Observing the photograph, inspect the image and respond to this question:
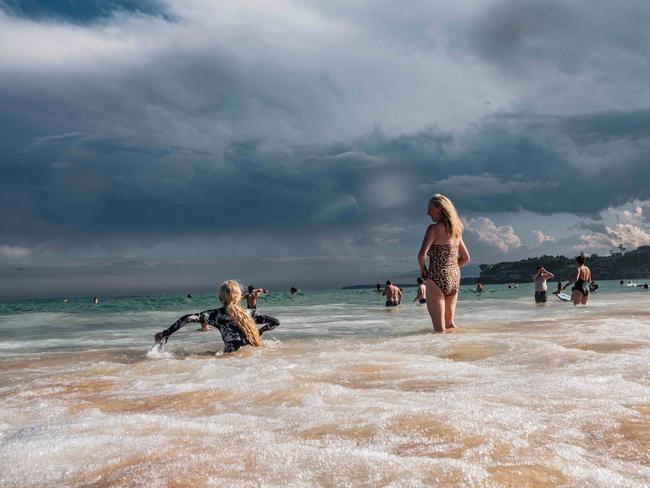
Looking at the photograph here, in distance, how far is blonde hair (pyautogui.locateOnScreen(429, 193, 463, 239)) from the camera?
8485 mm

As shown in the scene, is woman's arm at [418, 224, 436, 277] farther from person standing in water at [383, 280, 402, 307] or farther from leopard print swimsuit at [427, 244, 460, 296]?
person standing in water at [383, 280, 402, 307]

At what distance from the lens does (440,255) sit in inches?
342

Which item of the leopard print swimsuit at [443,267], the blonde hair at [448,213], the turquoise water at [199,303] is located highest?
the blonde hair at [448,213]

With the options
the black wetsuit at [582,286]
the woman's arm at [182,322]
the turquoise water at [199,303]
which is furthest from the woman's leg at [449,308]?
the turquoise water at [199,303]

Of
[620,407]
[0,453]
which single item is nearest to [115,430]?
[0,453]

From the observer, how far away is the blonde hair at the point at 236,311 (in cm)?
736

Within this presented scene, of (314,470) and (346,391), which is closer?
(314,470)

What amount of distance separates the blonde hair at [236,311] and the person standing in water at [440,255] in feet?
9.60

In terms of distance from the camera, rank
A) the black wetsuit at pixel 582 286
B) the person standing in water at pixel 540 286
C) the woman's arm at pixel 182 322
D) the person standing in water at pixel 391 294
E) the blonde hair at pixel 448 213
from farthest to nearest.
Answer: the person standing in water at pixel 391 294 → the person standing in water at pixel 540 286 → the black wetsuit at pixel 582 286 → the blonde hair at pixel 448 213 → the woman's arm at pixel 182 322

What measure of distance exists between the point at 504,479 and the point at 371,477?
1.95 ft

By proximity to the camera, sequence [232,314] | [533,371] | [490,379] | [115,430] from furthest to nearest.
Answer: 1. [232,314]
2. [533,371]
3. [490,379]
4. [115,430]

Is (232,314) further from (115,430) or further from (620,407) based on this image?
(620,407)

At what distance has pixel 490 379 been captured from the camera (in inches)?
181

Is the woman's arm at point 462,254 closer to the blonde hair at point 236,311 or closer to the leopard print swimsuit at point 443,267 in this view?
the leopard print swimsuit at point 443,267
